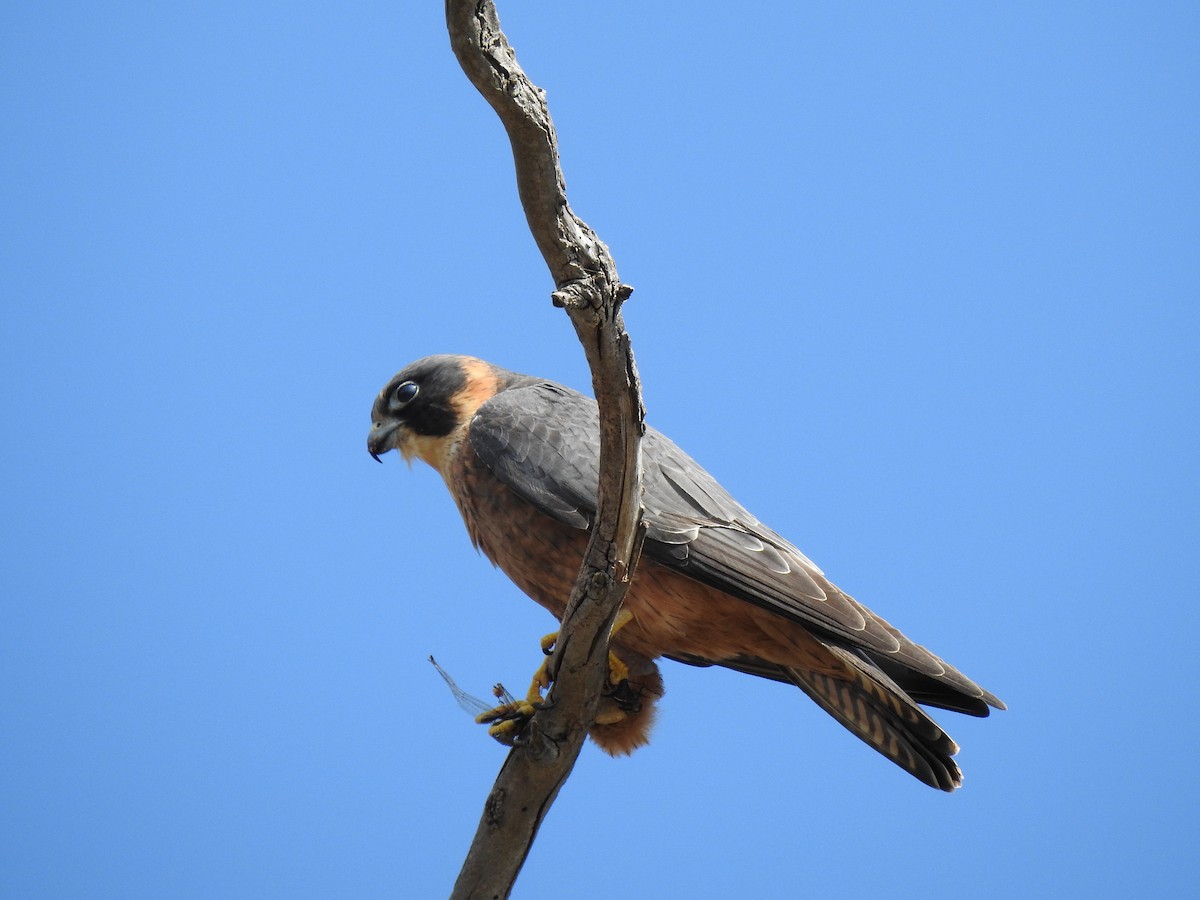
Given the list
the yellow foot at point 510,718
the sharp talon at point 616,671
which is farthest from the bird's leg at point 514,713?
the sharp talon at point 616,671

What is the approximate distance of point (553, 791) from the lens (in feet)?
8.60

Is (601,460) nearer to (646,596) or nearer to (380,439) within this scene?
(646,596)

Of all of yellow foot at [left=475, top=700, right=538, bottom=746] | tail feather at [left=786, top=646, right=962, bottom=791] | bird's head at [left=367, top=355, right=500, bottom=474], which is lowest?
yellow foot at [left=475, top=700, right=538, bottom=746]

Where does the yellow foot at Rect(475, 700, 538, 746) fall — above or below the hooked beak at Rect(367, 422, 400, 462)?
below

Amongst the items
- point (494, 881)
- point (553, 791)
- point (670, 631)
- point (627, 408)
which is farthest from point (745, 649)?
point (627, 408)

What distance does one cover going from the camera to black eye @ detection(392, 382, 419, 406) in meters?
3.44

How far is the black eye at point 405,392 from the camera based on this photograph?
344cm

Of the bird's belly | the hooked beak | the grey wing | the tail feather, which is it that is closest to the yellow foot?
the bird's belly

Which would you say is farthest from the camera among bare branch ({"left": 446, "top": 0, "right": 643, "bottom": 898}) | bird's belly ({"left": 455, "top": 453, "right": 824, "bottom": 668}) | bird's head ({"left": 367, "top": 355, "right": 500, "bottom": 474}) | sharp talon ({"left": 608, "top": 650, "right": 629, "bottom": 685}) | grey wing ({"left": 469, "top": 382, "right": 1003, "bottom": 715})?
bird's head ({"left": 367, "top": 355, "right": 500, "bottom": 474})

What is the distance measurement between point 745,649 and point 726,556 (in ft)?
1.25

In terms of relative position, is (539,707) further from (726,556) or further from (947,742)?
(947,742)

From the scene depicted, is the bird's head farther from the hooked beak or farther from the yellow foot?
the yellow foot

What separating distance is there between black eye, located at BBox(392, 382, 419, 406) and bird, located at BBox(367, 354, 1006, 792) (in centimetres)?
18

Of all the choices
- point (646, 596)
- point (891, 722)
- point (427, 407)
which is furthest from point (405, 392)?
point (891, 722)
